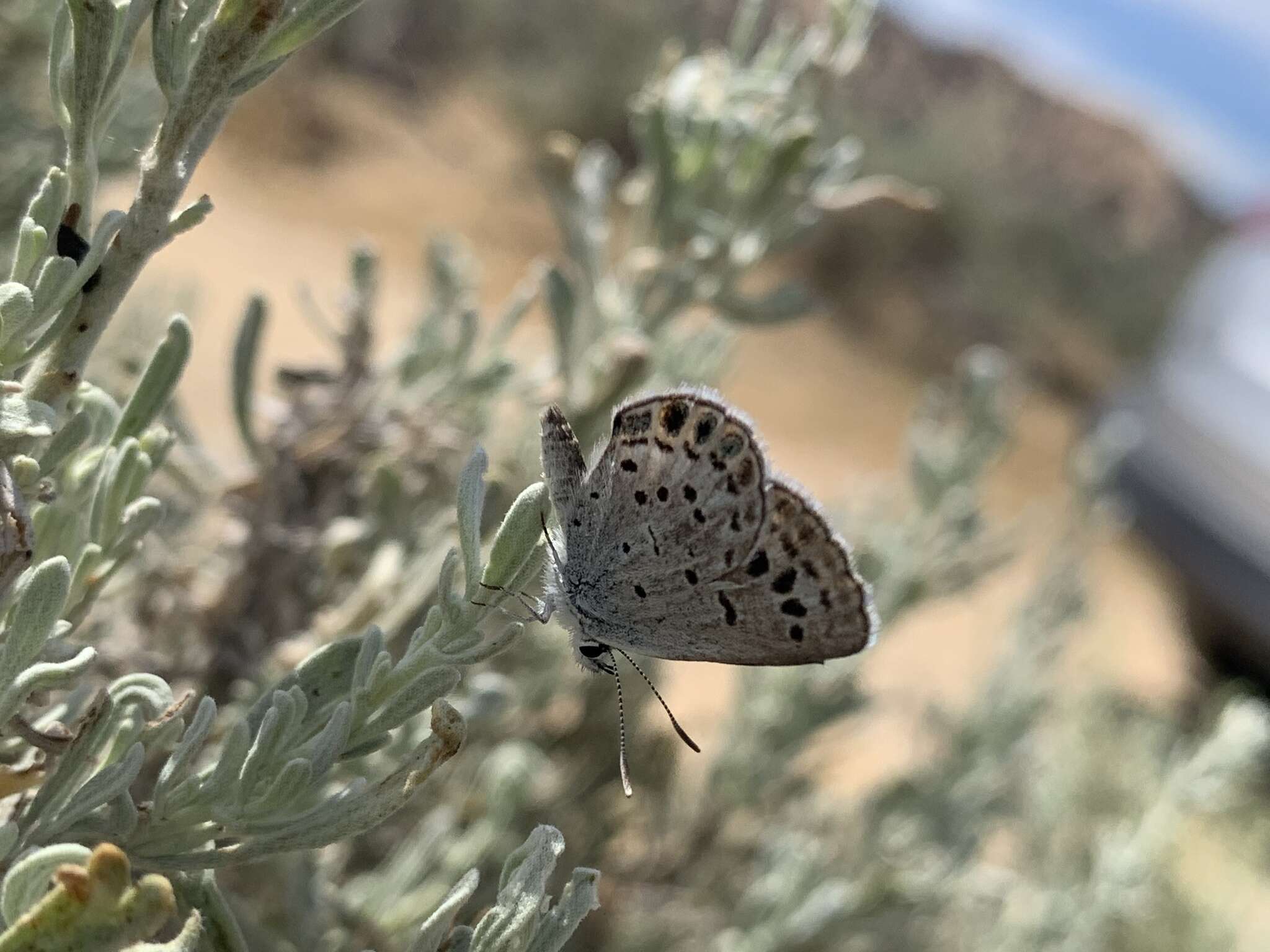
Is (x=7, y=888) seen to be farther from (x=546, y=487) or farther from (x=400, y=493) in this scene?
(x=400, y=493)

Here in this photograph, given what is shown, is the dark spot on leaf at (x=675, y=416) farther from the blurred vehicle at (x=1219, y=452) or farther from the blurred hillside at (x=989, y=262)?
the blurred hillside at (x=989, y=262)

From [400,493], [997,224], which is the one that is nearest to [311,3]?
[400,493]

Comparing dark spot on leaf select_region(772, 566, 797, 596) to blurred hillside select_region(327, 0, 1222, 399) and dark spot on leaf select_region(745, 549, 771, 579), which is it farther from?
blurred hillside select_region(327, 0, 1222, 399)

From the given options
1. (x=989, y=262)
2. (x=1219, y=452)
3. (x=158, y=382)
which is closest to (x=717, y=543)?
(x=158, y=382)

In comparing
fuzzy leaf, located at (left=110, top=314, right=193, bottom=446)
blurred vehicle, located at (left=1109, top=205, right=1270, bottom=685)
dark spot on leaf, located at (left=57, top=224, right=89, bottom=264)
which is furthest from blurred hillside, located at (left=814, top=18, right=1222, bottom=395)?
dark spot on leaf, located at (left=57, top=224, right=89, bottom=264)

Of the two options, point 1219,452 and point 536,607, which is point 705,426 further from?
point 1219,452

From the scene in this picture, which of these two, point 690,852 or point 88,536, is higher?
point 88,536
